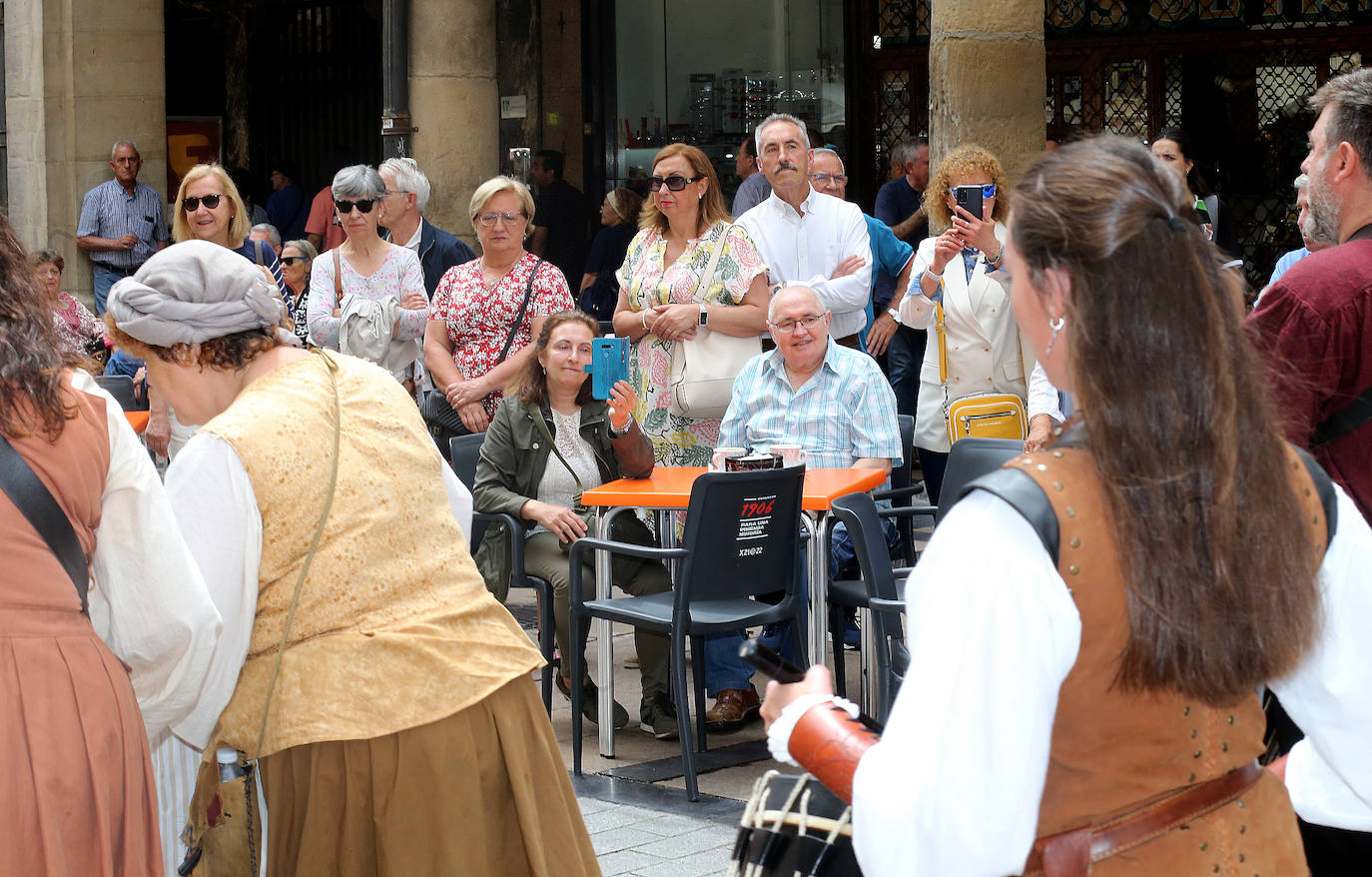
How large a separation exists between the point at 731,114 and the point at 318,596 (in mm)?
10946

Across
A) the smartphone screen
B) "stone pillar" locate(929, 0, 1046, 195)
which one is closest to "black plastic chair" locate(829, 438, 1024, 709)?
the smartphone screen

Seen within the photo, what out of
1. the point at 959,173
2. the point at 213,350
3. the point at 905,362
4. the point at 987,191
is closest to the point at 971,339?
the point at 987,191

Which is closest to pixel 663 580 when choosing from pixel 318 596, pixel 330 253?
pixel 330 253

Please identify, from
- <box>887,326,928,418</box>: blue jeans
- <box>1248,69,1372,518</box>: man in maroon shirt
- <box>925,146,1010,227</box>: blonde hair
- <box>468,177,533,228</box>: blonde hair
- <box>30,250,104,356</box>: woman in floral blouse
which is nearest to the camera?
<box>1248,69,1372,518</box>: man in maroon shirt

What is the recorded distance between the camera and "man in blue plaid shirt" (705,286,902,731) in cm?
607

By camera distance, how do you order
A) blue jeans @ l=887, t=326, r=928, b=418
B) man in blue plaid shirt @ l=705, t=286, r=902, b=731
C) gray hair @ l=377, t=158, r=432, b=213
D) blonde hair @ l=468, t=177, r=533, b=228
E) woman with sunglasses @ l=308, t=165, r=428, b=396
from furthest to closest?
blue jeans @ l=887, t=326, r=928, b=418, gray hair @ l=377, t=158, r=432, b=213, woman with sunglasses @ l=308, t=165, r=428, b=396, blonde hair @ l=468, t=177, r=533, b=228, man in blue plaid shirt @ l=705, t=286, r=902, b=731

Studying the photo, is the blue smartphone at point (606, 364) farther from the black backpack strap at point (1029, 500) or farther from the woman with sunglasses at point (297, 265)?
the woman with sunglasses at point (297, 265)

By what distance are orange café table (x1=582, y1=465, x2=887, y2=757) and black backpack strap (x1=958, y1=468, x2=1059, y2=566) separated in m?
3.68

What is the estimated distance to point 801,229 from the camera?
7266 mm

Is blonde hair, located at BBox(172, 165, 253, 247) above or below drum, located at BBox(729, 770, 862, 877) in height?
above

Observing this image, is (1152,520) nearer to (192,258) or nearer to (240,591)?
(240,591)

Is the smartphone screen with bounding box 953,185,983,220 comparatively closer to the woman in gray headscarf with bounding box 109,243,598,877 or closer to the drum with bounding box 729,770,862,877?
the woman in gray headscarf with bounding box 109,243,598,877

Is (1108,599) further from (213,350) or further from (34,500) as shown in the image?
(213,350)

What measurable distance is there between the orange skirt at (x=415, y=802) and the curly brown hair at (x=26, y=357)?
68 centimetres
